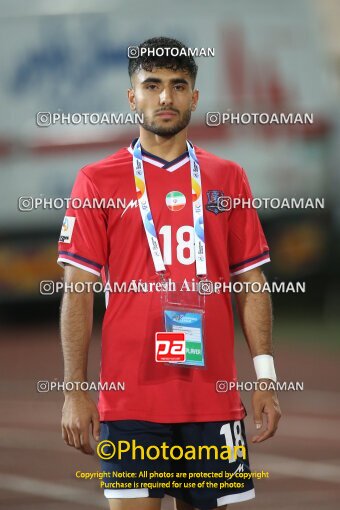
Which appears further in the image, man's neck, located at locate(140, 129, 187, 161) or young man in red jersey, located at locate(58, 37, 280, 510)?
man's neck, located at locate(140, 129, 187, 161)

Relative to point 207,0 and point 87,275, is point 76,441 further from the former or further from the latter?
point 207,0

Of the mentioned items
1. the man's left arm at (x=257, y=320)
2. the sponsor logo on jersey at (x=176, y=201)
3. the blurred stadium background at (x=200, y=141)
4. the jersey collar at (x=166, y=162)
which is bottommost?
the man's left arm at (x=257, y=320)

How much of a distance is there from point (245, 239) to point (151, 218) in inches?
15.5

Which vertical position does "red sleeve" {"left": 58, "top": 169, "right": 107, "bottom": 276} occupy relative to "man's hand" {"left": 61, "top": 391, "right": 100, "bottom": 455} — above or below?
above

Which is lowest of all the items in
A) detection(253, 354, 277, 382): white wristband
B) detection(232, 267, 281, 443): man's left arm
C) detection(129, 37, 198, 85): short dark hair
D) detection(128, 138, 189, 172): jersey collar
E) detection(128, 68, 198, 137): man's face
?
detection(253, 354, 277, 382): white wristband

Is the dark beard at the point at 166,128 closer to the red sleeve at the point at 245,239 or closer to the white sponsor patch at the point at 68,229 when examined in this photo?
the red sleeve at the point at 245,239

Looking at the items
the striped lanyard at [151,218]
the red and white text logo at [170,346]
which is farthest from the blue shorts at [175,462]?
the striped lanyard at [151,218]

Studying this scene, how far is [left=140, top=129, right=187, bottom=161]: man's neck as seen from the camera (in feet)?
14.7

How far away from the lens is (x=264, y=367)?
14.6ft

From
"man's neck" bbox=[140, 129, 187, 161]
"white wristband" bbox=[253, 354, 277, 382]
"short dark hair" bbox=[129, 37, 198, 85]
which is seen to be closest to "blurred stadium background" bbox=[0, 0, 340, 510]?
"white wristband" bbox=[253, 354, 277, 382]

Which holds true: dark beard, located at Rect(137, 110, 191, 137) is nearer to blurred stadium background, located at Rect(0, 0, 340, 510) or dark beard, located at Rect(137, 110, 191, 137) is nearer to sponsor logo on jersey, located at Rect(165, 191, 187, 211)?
sponsor logo on jersey, located at Rect(165, 191, 187, 211)

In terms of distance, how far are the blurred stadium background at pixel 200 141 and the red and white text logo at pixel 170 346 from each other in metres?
5.15

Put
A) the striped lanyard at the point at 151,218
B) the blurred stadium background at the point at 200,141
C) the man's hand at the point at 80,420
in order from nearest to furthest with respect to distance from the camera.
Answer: the man's hand at the point at 80,420, the striped lanyard at the point at 151,218, the blurred stadium background at the point at 200,141

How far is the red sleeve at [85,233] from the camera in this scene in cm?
430
